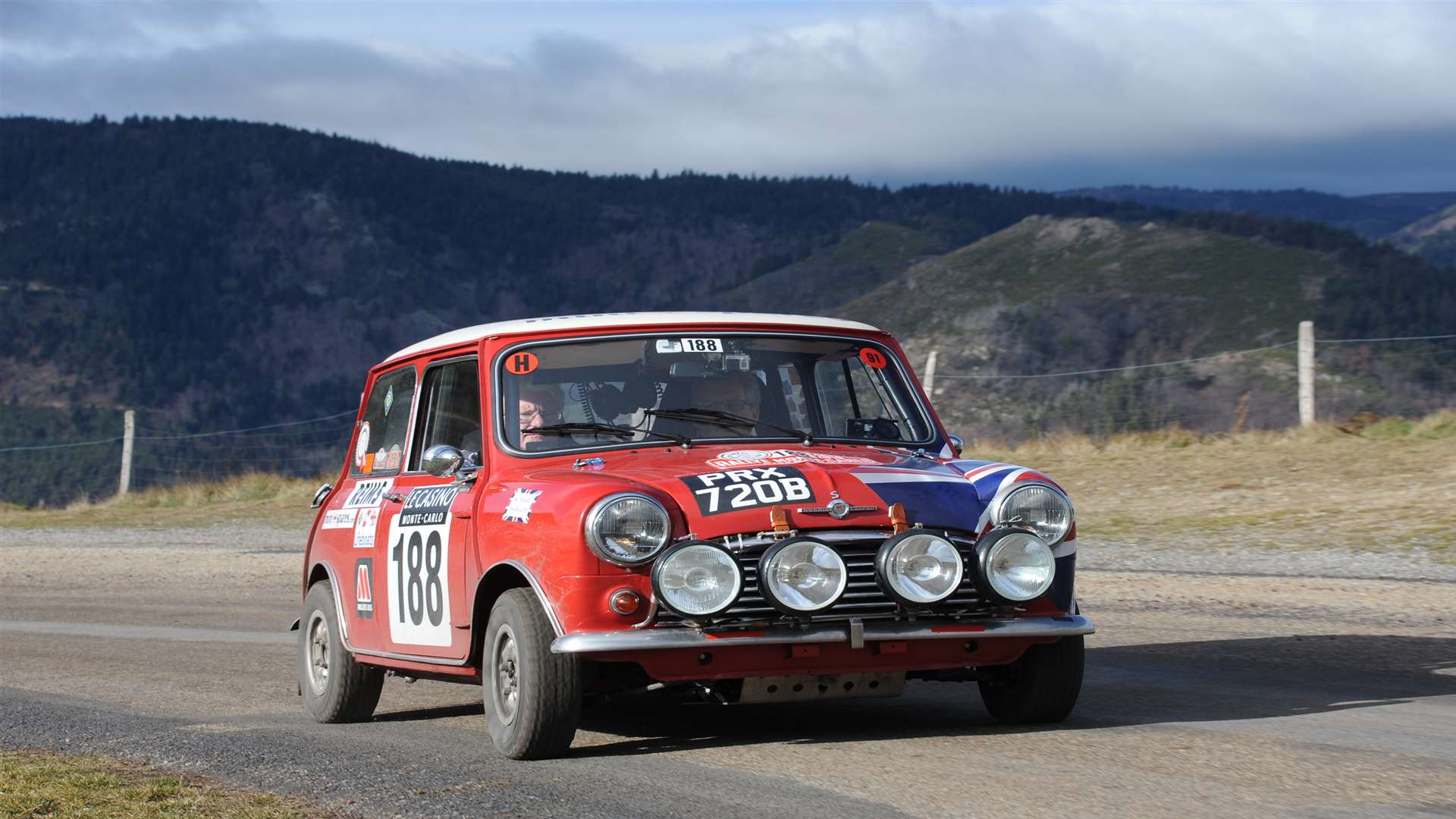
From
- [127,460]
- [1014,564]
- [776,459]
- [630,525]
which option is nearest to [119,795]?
[630,525]

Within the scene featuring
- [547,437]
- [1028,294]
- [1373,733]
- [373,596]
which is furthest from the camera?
[1028,294]

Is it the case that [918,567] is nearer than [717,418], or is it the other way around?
[918,567]

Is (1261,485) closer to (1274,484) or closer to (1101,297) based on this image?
(1274,484)

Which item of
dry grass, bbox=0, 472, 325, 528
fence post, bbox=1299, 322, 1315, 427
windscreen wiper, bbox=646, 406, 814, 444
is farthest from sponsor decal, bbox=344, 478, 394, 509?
dry grass, bbox=0, 472, 325, 528

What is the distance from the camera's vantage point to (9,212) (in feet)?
584

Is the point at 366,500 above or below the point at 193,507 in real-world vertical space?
above

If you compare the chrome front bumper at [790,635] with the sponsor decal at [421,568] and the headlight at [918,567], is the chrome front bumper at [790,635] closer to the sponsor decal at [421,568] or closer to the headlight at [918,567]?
the headlight at [918,567]

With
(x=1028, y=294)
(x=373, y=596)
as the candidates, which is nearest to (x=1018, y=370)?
(x=1028, y=294)

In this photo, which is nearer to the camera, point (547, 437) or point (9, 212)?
point (547, 437)

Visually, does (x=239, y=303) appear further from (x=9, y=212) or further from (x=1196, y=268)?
(x=1196, y=268)

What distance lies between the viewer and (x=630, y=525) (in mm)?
6047

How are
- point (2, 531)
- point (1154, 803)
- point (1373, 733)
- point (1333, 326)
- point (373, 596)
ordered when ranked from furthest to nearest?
point (1333, 326) → point (2, 531) → point (373, 596) → point (1373, 733) → point (1154, 803)

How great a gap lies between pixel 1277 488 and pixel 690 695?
1373 centimetres

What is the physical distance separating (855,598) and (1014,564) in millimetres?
607
